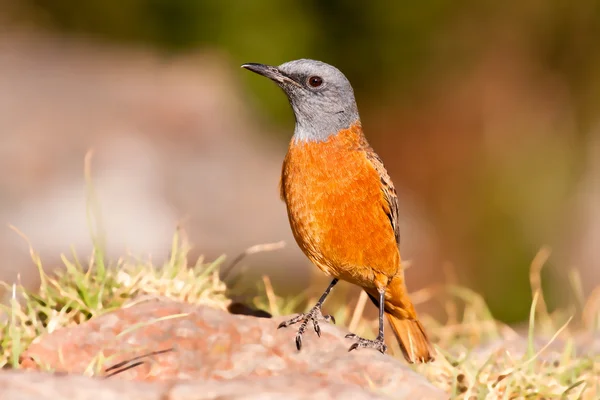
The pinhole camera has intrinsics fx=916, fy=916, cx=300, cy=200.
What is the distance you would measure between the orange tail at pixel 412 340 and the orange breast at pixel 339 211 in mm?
531

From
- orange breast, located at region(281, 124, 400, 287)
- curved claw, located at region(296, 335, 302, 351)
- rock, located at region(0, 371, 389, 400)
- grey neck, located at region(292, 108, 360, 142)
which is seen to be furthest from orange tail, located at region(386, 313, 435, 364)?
rock, located at region(0, 371, 389, 400)

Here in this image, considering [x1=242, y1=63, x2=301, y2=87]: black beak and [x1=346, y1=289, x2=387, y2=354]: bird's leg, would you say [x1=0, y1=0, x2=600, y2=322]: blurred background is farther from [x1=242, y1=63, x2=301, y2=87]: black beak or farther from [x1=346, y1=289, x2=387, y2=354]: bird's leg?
[x1=242, y1=63, x2=301, y2=87]: black beak

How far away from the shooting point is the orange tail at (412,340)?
19.9 feet

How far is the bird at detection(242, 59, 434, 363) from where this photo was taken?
5668 mm

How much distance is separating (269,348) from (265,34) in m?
9.80

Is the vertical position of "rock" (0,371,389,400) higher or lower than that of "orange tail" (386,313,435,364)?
higher

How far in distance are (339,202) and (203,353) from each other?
52.5 inches

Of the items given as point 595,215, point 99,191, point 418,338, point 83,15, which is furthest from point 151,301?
point 83,15

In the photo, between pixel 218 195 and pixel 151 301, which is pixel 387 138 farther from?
pixel 151 301

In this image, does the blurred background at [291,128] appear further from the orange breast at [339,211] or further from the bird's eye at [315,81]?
the orange breast at [339,211]

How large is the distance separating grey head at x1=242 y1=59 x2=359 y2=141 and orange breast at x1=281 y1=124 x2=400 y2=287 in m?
0.24

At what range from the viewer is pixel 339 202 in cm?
570

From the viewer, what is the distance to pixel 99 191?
479 inches

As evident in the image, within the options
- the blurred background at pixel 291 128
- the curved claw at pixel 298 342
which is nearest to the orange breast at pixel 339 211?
the curved claw at pixel 298 342
